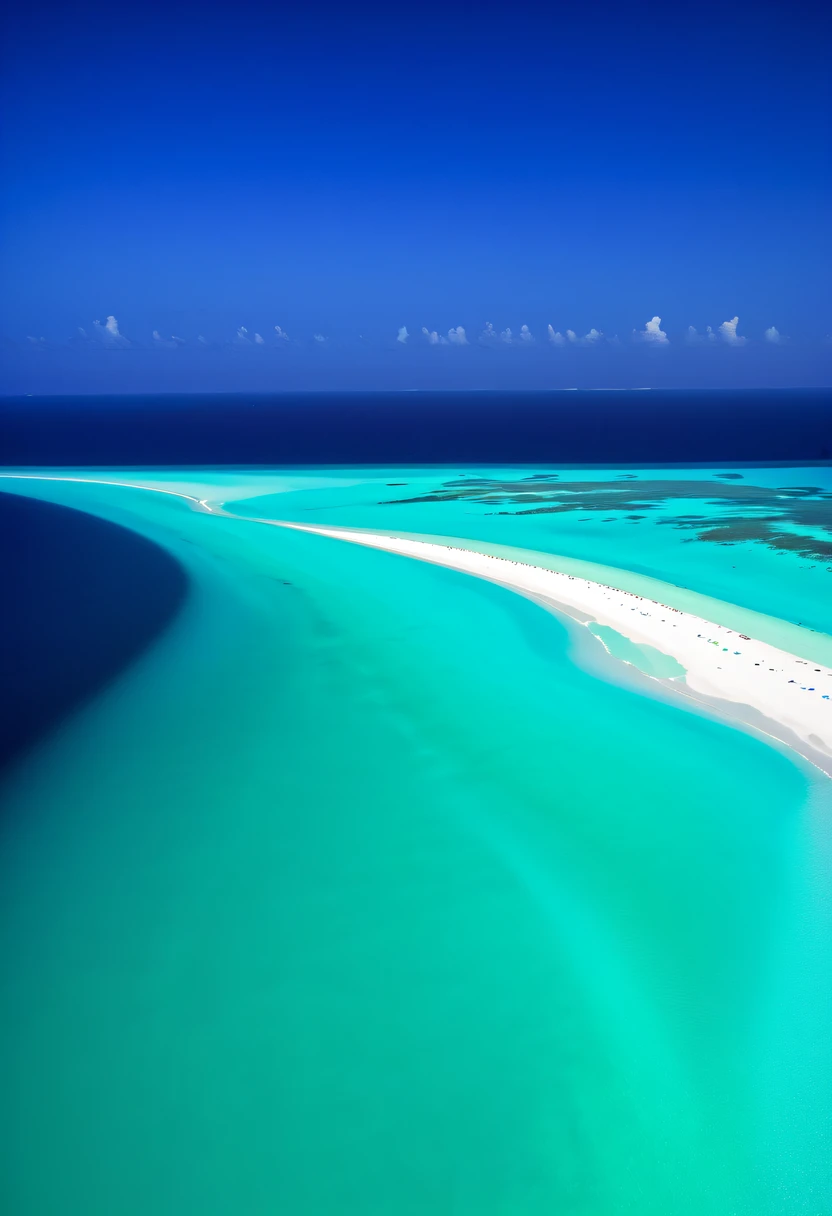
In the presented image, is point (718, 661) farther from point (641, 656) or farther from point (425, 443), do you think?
point (425, 443)

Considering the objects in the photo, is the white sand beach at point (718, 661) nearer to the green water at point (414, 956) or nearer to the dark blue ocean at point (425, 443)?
the green water at point (414, 956)

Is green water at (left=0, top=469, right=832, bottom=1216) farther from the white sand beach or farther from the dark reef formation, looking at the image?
the dark reef formation

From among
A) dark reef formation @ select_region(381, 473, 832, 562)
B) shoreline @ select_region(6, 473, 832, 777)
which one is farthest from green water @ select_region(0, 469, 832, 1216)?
dark reef formation @ select_region(381, 473, 832, 562)

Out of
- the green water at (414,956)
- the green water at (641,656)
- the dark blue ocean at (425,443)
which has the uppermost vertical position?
the dark blue ocean at (425,443)

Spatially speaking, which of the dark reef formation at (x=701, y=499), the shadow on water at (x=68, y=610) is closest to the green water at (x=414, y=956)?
the shadow on water at (x=68, y=610)

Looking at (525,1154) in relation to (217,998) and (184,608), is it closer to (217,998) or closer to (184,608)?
(217,998)

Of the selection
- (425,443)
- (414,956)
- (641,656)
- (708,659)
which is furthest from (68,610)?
(425,443)
